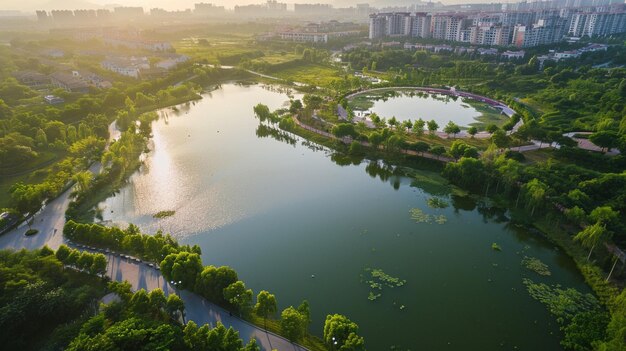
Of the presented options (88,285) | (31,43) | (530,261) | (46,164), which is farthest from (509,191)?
(31,43)

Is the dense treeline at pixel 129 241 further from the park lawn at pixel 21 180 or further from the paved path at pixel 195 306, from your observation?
the park lawn at pixel 21 180

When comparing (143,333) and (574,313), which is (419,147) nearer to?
(574,313)

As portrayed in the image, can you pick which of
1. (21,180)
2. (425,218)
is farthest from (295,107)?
(21,180)

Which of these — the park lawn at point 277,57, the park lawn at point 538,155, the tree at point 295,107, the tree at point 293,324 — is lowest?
the tree at point 293,324

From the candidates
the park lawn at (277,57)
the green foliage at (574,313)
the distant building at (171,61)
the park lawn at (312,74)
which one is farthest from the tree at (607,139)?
the distant building at (171,61)

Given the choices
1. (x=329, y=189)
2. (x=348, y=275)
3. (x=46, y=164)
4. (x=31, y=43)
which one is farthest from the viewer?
(x=31, y=43)

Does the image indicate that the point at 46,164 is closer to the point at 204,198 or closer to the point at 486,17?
the point at 204,198

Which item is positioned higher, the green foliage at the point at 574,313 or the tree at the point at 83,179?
the tree at the point at 83,179
